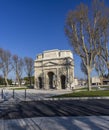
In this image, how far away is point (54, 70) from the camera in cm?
5394

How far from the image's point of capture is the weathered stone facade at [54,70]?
51719mm

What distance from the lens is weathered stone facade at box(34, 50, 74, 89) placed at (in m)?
51.7

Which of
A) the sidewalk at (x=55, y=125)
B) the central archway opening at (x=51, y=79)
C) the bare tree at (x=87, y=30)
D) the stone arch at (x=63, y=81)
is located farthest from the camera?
the central archway opening at (x=51, y=79)

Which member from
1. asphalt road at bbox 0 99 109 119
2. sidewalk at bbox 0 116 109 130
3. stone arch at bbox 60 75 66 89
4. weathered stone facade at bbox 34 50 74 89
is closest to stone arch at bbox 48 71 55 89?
weathered stone facade at bbox 34 50 74 89

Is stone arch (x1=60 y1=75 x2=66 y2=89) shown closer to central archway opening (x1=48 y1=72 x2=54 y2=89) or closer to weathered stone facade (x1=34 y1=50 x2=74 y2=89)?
weathered stone facade (x1=34 y1=50 x2=74 y2=89)

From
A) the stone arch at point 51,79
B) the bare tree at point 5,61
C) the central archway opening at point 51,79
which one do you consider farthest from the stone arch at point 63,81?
the bare tree at point 5,61

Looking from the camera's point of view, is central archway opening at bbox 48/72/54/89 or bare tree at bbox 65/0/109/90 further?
central archway opening at bbox 48/72/54/89

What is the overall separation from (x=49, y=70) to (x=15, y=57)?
85.0 feet

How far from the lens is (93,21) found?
35.2 meters

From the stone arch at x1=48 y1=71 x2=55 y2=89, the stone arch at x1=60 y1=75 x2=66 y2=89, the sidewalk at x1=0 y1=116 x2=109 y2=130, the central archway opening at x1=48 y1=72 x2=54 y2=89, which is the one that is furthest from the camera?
the central archway opening at x1=48 y1=72 x2=54 y2=89

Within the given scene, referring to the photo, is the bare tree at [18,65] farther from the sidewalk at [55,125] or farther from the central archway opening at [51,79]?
the sidewalk at [55,125]

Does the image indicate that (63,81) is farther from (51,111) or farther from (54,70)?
(51,111)

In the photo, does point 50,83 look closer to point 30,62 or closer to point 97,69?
point 97,69

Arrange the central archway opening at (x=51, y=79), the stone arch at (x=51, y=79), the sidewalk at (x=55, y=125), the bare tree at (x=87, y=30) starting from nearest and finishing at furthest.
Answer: the sidewalk at (x=55, y=125)
the bare tree at (x=87, y=30)
the stone arch at (x=51, y=79)
the central archway opening at (x=51, y=79)
